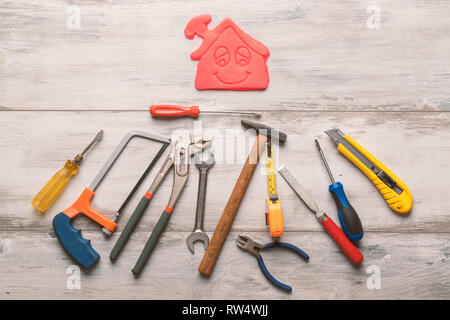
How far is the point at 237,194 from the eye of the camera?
0.94m

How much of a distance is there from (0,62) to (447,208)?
Answer: 1.41 metres

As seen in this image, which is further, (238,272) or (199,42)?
(199,42)

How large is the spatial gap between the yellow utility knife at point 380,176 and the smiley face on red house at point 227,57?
1.02ft

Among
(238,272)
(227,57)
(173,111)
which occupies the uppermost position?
(227,57)

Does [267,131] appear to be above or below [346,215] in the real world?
above

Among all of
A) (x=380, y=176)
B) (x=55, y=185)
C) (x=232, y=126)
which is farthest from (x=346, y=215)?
(x=55, y=185)

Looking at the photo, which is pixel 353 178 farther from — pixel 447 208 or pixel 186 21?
pixel 186 21

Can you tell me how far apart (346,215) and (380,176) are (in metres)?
0.15

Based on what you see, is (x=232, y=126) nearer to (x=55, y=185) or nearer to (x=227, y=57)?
(x=227, y=57)

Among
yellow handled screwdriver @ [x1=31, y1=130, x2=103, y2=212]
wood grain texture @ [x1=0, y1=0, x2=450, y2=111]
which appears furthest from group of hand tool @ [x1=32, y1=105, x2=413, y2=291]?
wood grain texture @ [x1=0, y1=0, x2=450, y2=111]

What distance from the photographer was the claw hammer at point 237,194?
913 mm

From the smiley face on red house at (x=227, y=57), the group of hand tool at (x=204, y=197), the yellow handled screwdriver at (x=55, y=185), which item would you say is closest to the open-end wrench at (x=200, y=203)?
the group of hand tool at (x=204, y=197)

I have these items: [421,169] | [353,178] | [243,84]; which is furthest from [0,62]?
[421,169]

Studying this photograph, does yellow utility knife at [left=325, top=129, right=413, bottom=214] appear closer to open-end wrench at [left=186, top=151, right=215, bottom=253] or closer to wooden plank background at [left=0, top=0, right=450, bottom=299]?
wooden plank background at [left=0, top=0, right=450, bottom=299]
